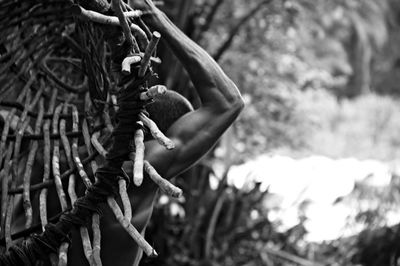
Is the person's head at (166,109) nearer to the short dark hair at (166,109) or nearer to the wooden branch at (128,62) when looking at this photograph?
the short dark hair at (166,109)

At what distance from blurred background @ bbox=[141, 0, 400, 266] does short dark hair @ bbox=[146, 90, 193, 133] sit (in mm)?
1687

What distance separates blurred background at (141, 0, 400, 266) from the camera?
5027 millimetres

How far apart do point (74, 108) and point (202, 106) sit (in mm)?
433

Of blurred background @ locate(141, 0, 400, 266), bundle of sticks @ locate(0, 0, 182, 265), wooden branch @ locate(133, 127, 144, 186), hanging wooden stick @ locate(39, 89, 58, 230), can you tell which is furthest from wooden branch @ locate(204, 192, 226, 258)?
wooden branch @ locate(133, 127, 144, 186)

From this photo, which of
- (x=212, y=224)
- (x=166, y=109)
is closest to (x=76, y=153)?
(x=166, y=109)

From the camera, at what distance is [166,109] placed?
6.82 ft

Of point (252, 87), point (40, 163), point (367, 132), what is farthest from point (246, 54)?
point (367, 132)

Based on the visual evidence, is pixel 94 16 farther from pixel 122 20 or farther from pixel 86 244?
pixel 86 244

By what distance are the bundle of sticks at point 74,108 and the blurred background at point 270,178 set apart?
4.86 feet

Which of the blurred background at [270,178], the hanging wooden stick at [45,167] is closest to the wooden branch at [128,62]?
the hanging wooden stick at [45,167]

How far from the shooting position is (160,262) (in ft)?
15.5

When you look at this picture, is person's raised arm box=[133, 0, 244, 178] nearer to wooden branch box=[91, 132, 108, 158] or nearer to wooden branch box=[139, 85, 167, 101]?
wooden branch box=[91, 132, 108, 158]

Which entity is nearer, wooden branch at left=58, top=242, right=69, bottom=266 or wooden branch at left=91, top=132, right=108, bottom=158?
wooden branch at left=58, top=242, right=69, bottom=266

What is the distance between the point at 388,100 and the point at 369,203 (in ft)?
46.7
